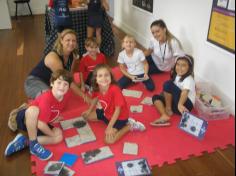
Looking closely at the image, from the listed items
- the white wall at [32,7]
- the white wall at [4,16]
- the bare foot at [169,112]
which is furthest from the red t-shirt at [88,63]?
the white wall at [32,7]

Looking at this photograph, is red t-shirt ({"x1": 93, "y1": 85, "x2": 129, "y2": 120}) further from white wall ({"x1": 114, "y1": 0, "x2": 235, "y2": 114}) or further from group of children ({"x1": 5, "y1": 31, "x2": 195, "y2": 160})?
white wall ({"x1": 114, "y1": 0, "x2": 235, "y2": 114})

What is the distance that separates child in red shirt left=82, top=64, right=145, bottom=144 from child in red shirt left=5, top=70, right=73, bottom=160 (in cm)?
27

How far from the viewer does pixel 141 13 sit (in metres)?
3.93

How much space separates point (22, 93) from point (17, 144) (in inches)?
35.8

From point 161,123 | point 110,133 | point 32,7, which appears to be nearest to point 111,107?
point 110,133

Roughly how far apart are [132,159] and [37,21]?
4866mm

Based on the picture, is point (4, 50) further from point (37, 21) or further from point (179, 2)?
point (179, 2)

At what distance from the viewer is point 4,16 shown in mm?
5117

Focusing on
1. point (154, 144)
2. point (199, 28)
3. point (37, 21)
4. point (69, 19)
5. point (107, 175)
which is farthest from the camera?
point (37, 21)

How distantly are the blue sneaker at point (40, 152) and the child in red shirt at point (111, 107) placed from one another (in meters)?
0.44

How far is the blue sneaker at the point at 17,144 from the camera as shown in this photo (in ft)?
6.20

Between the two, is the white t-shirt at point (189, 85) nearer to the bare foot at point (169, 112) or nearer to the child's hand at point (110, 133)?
the bare foot at point (169, 112)

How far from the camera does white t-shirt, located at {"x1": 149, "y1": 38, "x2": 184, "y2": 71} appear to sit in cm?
279

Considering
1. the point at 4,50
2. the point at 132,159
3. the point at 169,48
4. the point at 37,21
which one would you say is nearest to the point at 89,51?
the point at 169,48
